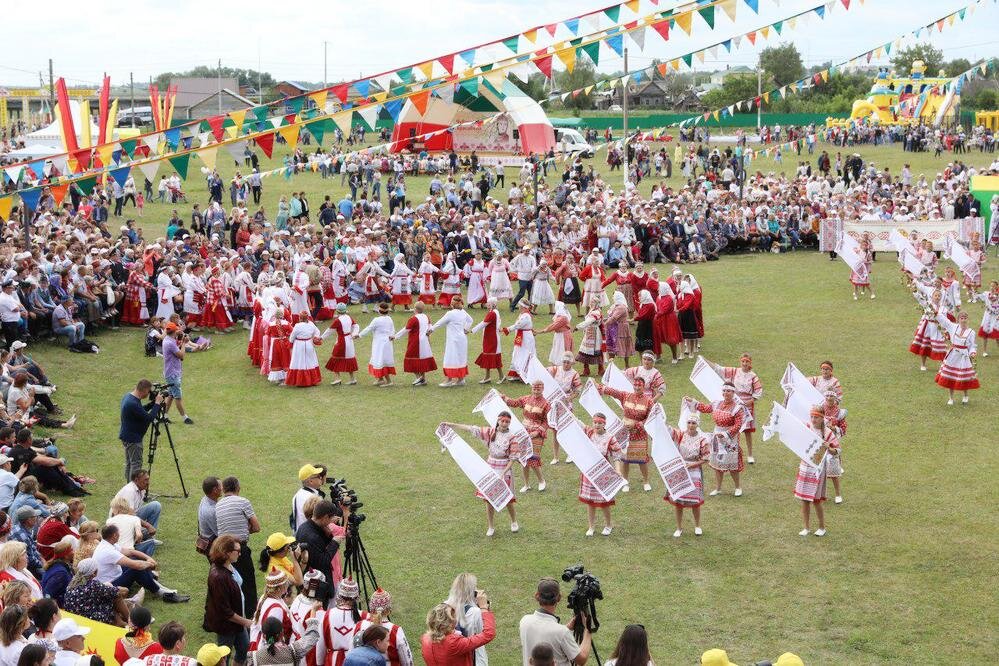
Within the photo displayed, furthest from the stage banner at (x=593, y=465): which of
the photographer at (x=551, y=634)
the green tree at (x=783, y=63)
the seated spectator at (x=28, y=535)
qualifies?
the green tree at (x=783, y=63)

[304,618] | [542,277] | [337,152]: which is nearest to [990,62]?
[542,277]

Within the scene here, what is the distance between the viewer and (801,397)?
46.4ft

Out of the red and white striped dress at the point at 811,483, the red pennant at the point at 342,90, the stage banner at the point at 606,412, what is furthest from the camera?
the red pennant at the point at 342,90

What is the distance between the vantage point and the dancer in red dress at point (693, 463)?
12.6m

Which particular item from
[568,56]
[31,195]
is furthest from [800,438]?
[31,195]

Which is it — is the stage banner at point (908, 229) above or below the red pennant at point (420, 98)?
below

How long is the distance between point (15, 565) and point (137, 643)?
1.68 m

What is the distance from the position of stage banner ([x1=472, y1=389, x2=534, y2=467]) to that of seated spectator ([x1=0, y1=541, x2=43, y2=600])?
530 cm

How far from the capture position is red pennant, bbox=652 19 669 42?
18.7m

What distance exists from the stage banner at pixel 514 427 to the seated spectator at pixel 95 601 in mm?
4805

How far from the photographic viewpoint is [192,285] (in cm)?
2289

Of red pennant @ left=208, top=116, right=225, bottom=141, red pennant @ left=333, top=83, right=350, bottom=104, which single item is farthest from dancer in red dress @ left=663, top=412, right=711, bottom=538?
red pennant @ left=208, top=116, right=225, bottom=141

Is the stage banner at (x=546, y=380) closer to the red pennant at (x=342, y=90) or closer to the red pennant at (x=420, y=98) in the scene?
the red pennant at (x=420, y=98)

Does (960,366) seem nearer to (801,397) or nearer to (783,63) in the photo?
(801,397)
